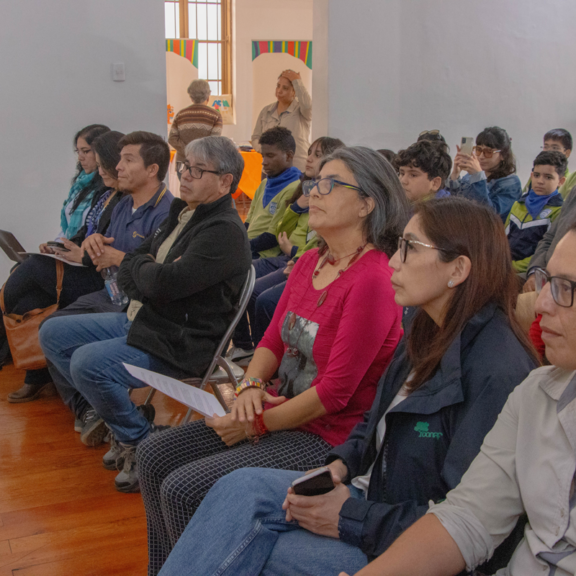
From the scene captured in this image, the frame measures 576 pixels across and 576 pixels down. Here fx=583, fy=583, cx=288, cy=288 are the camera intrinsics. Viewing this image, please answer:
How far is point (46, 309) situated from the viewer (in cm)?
287

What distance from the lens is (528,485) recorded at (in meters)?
0.89

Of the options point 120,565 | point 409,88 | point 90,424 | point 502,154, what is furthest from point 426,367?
point 409,88

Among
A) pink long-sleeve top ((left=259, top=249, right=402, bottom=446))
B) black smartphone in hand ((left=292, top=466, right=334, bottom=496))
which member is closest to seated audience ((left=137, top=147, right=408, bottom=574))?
pink long-sleeve top ((left=259, top=249, right=402, bottom=446))

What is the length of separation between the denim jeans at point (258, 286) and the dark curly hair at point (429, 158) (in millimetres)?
997

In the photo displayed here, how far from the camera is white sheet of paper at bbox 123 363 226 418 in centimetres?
156

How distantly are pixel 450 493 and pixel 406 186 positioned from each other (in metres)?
2.16

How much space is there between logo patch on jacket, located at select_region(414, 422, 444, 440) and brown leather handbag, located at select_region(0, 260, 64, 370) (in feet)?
7.34

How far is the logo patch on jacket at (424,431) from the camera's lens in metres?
1.10

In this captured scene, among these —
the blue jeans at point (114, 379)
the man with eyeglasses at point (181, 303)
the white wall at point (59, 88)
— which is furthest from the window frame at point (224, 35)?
the blue jeans at point (114, 379)

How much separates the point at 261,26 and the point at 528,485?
38.3 feet

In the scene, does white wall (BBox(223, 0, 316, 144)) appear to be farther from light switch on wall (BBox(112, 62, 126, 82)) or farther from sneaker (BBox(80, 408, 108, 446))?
sneaker (BBox(80, 408, 108, 446))

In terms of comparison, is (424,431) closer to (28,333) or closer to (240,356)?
(28,333)

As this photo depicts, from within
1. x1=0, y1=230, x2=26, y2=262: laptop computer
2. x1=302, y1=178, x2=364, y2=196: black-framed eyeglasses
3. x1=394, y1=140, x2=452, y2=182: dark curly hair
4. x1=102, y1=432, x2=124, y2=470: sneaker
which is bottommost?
x1=102, y1=432, x2=124, y2=470: sneaker

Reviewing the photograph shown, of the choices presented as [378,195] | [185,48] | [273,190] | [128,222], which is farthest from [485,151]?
[185,48]
